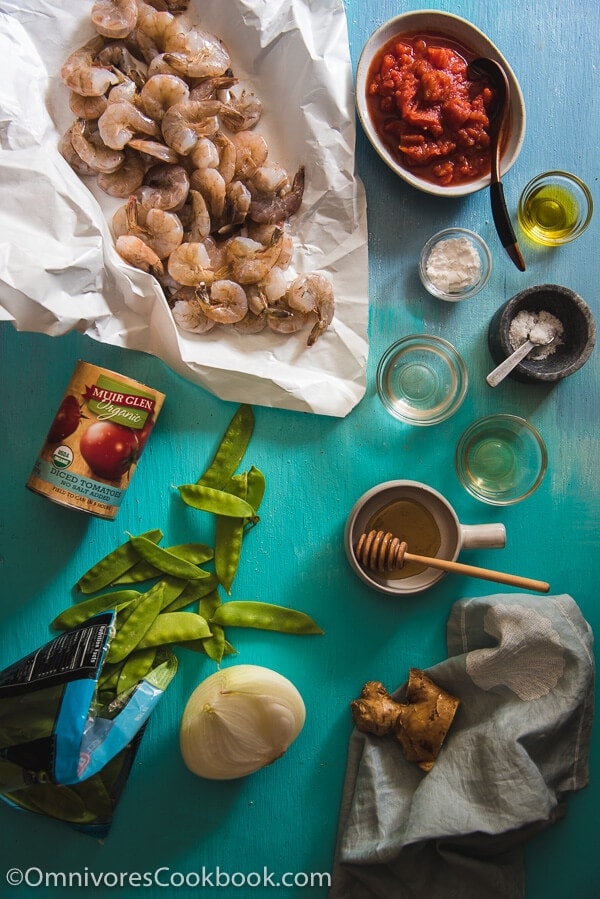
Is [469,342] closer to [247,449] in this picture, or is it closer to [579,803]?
[247,449]

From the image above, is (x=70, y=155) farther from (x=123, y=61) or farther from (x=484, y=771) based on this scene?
(x=484, y=771)

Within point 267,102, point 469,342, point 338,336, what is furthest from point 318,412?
point 267,102

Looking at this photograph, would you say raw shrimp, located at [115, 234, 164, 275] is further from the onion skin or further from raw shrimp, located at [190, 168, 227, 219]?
the onion skin

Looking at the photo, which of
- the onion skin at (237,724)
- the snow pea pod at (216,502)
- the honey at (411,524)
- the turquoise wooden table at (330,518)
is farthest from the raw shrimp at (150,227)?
the onion skin at (237,724)

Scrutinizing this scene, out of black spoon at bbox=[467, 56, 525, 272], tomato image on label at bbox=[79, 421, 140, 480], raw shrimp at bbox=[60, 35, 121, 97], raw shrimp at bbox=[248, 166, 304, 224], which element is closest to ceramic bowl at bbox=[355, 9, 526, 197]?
black spoon at bbox=[467, 56, 525, 272]

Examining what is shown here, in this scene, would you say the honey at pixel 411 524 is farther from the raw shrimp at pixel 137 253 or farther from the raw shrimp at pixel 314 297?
the raw shrimp at pixel 137 253
